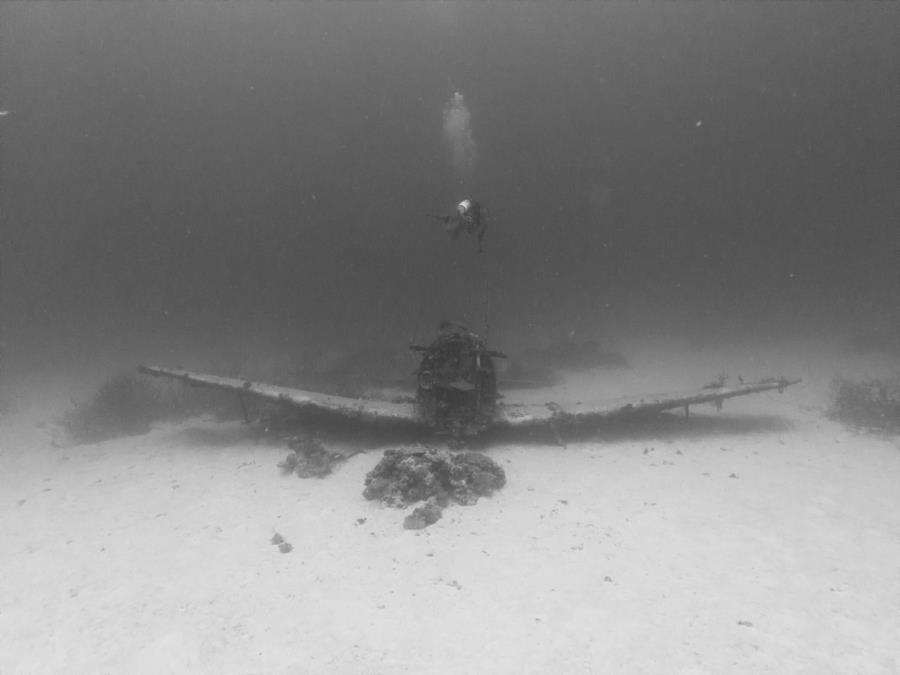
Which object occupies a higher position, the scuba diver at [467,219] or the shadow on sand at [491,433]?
the scuba diver at [467,219]

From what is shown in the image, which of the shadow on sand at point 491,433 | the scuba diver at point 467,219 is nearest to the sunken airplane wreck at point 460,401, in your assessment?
the shadow on sand at point 491,433

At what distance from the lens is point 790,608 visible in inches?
190

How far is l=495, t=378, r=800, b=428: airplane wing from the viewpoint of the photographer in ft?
32.7

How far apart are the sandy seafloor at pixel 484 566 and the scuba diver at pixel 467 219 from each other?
488 cm

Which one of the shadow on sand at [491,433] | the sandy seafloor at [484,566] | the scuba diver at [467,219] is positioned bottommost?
the sandy seafloor at [484,566]

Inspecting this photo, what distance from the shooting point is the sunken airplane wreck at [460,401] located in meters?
9.47

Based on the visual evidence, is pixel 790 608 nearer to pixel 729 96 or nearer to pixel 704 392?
pixel 704 392

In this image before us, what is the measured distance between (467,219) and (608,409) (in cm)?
537

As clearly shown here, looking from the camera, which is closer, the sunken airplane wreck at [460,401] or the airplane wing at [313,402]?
the sunken airplane wreck at [460,401]

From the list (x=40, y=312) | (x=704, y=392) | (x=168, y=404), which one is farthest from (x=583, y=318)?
(x=40, y=312)

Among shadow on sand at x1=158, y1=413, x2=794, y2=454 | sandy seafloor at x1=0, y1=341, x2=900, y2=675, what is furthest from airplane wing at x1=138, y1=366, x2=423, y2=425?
sandy seafloor at x1=0, y1=341, x2=900, y2=675

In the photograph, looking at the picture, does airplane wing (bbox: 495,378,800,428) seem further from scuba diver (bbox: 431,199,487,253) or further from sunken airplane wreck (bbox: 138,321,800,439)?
scuba diver (bbox: 431,199,487,253)

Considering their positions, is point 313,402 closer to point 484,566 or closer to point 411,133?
point 484,566

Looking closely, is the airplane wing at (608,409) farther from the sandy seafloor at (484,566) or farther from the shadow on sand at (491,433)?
the sandy seafloor at (484,566)
